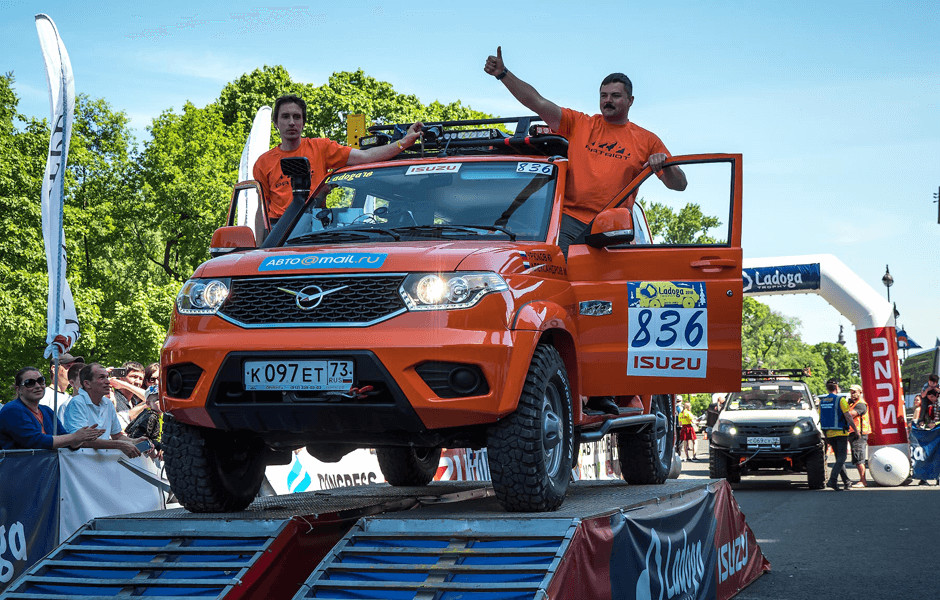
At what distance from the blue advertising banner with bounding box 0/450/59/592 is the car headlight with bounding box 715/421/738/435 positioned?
13658mm

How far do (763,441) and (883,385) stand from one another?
8.16 feet

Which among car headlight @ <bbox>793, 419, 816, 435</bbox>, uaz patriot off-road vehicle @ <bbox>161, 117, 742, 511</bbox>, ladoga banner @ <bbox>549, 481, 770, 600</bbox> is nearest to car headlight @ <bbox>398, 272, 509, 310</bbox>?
uaz patriot off-road vehicle @ <bbox>161, 117, 742, 511</bbox>

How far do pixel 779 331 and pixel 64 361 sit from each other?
104321 millimetres

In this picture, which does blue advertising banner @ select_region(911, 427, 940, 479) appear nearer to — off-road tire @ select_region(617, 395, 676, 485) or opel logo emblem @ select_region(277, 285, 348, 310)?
off-road tire @ select_region(617, 395, 676, 485)

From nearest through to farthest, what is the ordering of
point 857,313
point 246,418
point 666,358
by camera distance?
point 246,418 → point 666,358 → point 857,313

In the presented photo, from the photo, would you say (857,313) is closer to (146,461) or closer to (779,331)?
(146,461)

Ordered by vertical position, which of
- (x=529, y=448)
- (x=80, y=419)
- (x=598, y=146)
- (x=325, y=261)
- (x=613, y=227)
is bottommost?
(x=80, y=419)

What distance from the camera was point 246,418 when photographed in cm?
486

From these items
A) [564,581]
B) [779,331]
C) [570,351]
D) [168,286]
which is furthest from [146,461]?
[779,331]

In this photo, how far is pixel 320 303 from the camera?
15.8ft

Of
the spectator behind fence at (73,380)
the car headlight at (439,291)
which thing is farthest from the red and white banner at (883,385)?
the car headlight at (439,291)

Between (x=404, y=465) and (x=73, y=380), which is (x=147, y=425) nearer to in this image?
(x=73, y=380)

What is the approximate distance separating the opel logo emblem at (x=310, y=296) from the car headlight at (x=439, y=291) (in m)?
0.32

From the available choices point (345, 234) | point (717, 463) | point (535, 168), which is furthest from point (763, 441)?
point (345, 234)
